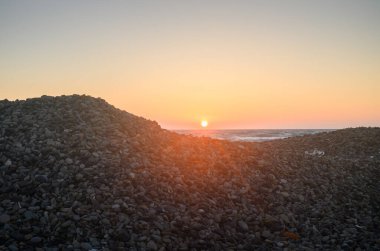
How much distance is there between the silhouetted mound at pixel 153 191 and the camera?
739 cm

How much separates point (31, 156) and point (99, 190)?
105 inches

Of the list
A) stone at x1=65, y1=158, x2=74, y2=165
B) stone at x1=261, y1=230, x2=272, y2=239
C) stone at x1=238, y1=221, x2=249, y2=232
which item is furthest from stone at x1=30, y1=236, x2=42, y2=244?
stone at x1=261, y1=230, x2=272, y2=239

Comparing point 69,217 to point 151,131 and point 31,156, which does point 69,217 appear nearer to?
point 31,156

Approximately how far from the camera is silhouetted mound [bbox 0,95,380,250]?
291 inches

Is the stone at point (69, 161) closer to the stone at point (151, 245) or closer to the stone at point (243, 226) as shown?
the stone at point (151, 245)

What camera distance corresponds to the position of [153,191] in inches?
356

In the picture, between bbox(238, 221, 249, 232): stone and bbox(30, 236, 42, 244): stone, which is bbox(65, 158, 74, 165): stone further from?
bbox(238, 221, 249, 232): stone

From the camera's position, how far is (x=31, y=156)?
381 inches

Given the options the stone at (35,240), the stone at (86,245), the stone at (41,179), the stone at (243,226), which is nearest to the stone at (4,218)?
the stone at (35,240)

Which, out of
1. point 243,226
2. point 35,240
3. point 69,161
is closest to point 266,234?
point 243,226

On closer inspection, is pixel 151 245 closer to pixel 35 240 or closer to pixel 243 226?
pixel 35 240

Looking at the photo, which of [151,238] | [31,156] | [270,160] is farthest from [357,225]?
[31,156]

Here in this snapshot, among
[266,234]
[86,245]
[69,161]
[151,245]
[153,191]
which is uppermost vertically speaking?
[69,161]

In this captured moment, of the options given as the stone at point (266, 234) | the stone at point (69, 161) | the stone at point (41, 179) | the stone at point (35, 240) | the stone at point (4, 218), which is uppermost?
the stone at point (69, 161)
